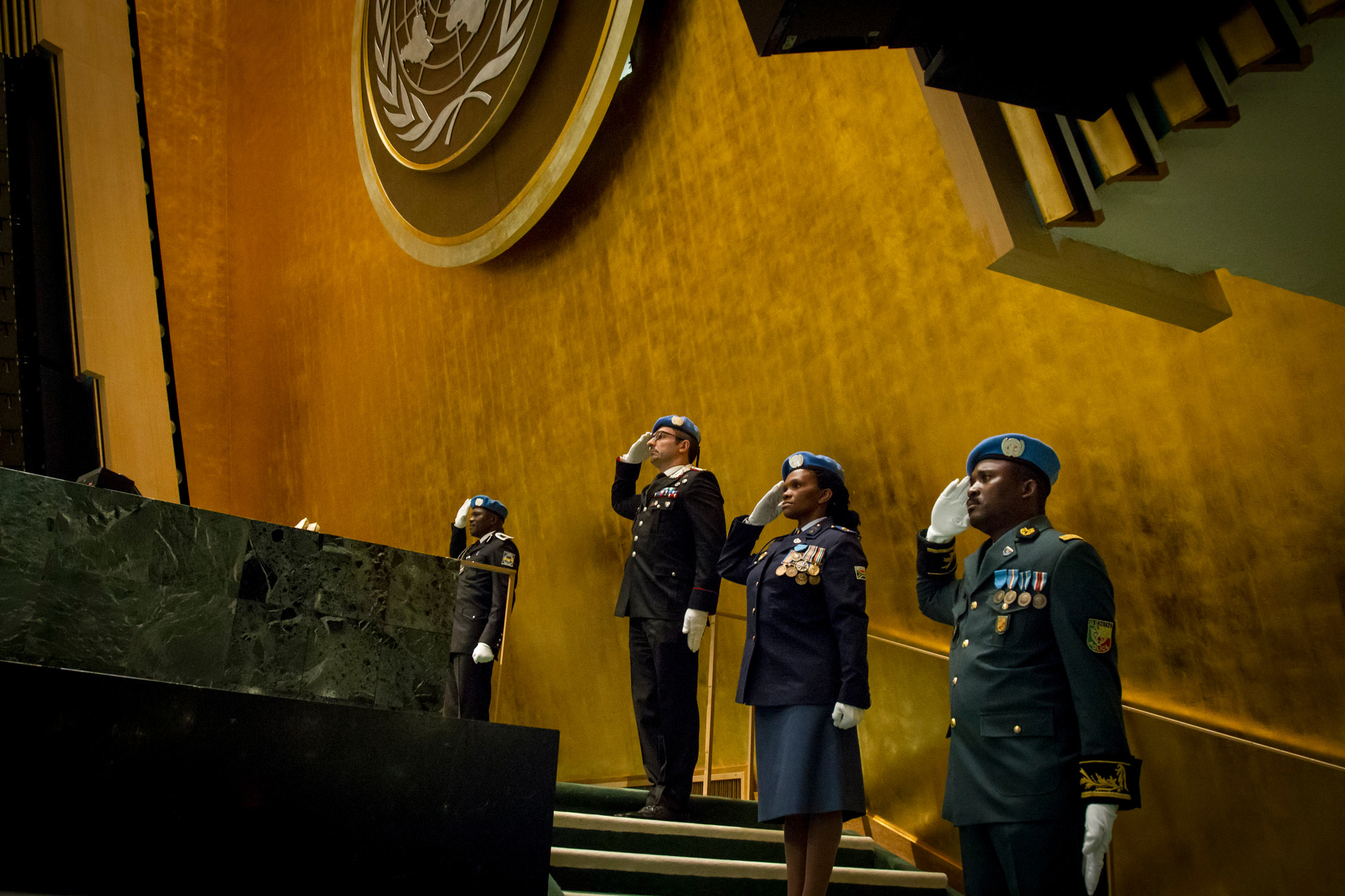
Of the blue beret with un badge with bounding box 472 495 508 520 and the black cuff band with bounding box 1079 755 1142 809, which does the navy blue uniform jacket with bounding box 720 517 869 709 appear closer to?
the black cuff band with bounding box 1079 755 1142 809

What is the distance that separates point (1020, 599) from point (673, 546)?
5.61 ft

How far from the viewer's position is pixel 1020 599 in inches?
87.4

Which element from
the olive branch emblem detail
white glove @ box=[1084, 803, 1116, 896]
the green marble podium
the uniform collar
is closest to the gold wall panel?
the olive branch emblem detail

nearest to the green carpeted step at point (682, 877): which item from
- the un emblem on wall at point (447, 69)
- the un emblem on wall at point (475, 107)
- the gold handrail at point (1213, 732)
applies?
the gold handrail at point (1213, 732)

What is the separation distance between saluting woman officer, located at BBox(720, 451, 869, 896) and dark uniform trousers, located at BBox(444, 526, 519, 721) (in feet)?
6.50

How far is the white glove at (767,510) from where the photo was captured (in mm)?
3416

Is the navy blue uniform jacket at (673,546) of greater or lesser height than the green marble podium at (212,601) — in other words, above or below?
above

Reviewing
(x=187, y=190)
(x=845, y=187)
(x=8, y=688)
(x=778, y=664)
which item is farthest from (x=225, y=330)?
(x=8, y=688)

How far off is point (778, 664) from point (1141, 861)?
1.24 meters

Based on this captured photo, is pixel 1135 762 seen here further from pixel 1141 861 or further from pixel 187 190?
pixel 187 190

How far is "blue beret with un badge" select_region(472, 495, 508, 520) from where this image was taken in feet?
17.5

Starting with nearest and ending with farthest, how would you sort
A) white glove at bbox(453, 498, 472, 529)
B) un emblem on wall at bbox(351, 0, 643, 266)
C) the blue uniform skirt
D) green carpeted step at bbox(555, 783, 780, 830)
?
the blue uniform skirt
green carpeted step at bbox(555, 783, 780, 830)
un emblem on wall at bbox(351, 0, 643, 266)
white glove at bbox(453, 498, 472, 529)

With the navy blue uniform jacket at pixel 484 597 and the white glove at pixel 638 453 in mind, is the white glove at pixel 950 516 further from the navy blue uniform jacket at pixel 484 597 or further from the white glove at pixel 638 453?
the navy blue uniform jacket at pixel 484 597

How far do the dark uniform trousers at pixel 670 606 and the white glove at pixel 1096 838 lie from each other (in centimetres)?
169
